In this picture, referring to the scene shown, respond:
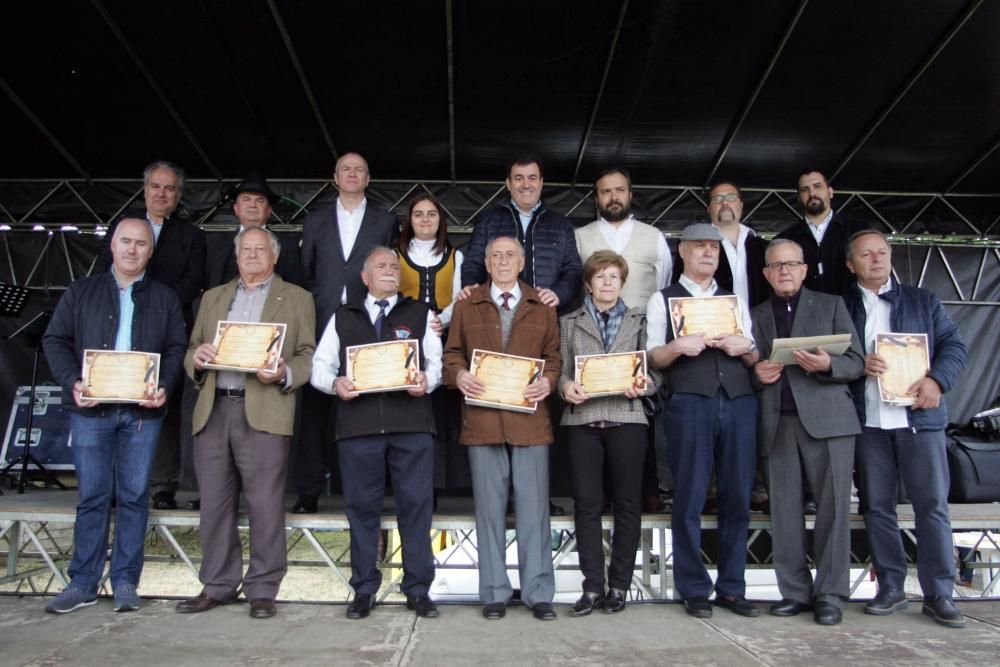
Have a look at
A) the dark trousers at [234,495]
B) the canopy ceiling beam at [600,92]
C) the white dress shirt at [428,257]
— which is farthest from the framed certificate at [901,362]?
the dark trousers at [234,495]

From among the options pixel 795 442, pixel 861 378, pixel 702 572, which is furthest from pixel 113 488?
pixel 861 378

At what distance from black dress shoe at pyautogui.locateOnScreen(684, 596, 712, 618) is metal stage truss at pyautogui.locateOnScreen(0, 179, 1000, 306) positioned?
167 inches

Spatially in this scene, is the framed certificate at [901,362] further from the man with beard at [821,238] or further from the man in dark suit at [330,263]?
the man in dark suit at [330,263]

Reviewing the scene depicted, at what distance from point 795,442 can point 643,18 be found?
10.2 feet

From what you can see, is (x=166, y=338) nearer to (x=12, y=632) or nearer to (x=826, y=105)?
(x=12, y=632)

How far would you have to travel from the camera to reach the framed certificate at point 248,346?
3.42 m

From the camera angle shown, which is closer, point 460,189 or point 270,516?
point 270,516

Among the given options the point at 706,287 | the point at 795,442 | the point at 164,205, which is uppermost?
the point at 164,205

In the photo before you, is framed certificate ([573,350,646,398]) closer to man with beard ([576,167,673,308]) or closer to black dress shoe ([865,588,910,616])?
man with beard ([576,167,673,308])

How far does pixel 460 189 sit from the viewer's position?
23.0ft

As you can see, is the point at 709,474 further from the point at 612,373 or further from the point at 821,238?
the point at 821,238

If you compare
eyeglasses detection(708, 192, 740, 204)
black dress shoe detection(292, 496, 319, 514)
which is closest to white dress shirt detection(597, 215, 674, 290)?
eyeglasses detection(708, 192, 740, 204)

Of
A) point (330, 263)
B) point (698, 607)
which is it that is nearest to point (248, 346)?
point (330, 263)

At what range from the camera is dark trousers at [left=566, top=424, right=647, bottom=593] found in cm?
349
